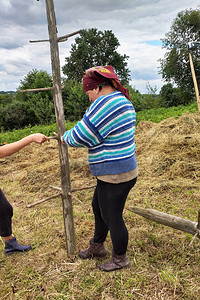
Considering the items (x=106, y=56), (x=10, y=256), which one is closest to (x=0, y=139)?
(x=10, y=256)

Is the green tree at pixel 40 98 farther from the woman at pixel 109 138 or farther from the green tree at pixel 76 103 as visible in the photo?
the woman at pixel 109 138

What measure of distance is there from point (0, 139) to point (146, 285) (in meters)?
9.58

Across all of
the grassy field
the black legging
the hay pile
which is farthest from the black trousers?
the hay pile

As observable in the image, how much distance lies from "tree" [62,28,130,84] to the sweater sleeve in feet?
103

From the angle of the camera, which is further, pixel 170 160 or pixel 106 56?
pixel 106 56

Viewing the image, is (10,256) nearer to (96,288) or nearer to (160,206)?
(96,288)

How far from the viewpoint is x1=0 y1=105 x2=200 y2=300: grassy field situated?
203cm

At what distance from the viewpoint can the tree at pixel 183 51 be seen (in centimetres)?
2469

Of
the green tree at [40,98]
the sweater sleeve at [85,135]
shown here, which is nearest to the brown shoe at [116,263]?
the sweater sleeve at [85,135]

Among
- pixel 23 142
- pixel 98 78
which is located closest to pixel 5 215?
pixel 23 142

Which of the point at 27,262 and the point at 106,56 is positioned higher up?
the point at 106,56

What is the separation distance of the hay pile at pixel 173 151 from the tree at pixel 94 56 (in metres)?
26.8

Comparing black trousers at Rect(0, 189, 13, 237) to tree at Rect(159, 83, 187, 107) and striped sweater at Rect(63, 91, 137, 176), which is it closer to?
striped sweater at Rect(63, 91, 137, 176)

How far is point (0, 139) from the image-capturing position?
33.7 ft
